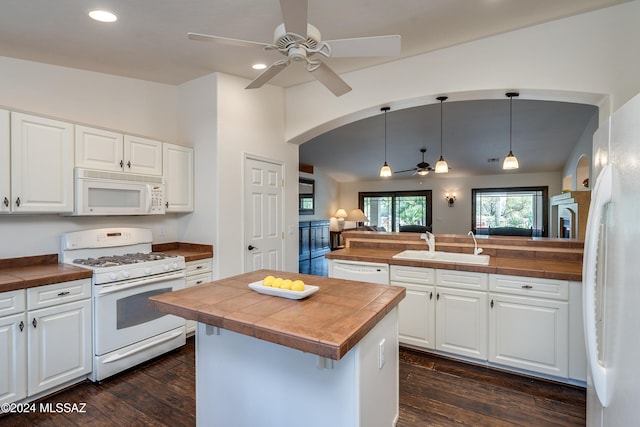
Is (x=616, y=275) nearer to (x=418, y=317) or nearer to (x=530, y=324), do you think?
(x=530, y=324)

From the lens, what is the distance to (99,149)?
2.86 m

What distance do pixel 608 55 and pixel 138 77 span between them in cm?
434

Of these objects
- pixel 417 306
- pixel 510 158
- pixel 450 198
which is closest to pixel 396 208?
pixel 450 198

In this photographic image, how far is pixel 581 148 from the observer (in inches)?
220

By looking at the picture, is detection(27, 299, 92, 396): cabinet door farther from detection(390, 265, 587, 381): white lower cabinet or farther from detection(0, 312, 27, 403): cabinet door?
detection(390, 265, 587, 381): white lower cabinet

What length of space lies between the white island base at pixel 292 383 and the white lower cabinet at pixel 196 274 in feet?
4.95

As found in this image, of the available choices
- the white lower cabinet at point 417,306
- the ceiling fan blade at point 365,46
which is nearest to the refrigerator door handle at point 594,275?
the ceiling fan blade at point 365,46

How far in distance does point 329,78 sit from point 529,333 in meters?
2.49

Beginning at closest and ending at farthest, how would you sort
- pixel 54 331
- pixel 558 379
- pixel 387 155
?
1. pixel 54 331
2. pixel 558 379
3. pixel 387 155

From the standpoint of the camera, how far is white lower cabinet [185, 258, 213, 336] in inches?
129

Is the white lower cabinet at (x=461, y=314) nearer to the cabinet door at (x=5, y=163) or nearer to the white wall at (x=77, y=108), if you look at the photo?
the white wall at (x=77, y=108)

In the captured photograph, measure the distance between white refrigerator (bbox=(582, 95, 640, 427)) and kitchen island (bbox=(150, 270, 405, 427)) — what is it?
0.82 metres

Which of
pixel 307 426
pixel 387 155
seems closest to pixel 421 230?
pixel 387 155

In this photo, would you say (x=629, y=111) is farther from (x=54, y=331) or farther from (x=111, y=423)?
(x=54, y=331)
